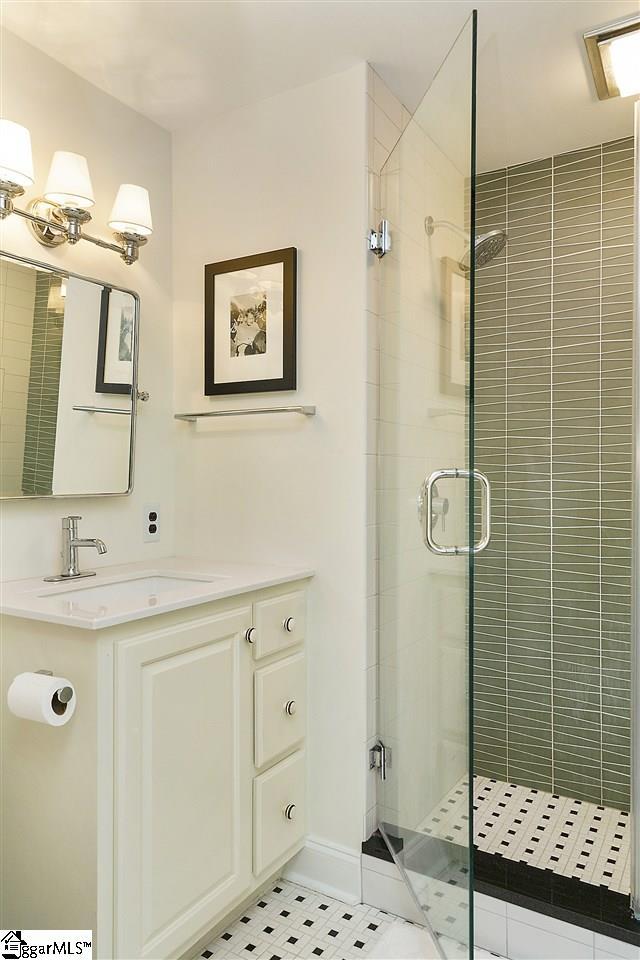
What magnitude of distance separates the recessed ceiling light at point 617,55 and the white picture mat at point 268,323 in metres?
1.08

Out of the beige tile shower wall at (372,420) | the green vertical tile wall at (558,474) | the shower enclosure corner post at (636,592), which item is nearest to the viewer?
the shower enclosure corner post at (636,592)

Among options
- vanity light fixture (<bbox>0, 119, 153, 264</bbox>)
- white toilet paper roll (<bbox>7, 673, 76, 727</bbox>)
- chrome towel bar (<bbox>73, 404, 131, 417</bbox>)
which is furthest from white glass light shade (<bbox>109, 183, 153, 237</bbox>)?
white toilet paper roll (<bbox>7, 673, 76, 727</bbox>)

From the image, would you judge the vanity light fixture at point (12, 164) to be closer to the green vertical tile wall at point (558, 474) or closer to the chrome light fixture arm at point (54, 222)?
the chrome light fixture arm at point (54, 222)

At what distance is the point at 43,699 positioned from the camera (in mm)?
1362

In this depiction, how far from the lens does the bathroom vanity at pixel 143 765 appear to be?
141 cm

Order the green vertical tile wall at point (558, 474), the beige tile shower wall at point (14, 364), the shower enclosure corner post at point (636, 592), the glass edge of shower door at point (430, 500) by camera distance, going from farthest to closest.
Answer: the green vertical tile wall at point (558, 474)
the beige tile shower wall at point (14, 364)
the shower enclosure corner post at point (636, 592)
the glass edge of shower door at point (430, 500)

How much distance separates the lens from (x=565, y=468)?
7.79ft

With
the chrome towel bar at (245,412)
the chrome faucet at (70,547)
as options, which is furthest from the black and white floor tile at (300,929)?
the chrome towel bar at (245,412)

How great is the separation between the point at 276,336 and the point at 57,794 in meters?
1.42

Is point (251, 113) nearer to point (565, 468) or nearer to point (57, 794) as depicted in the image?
point (565, 468)

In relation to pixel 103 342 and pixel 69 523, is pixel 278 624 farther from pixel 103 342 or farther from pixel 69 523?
pixel 103 342

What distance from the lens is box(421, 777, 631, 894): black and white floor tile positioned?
6.16 ft

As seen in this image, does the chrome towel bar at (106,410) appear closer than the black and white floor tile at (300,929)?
No

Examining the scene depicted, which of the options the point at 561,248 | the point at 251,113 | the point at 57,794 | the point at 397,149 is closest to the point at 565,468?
the point at 561,248
